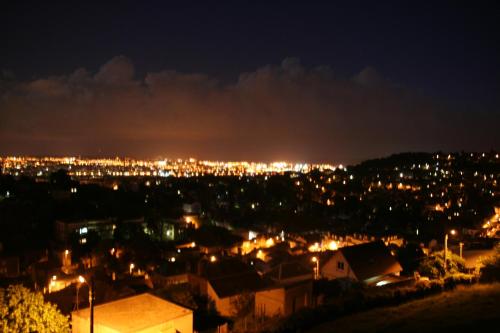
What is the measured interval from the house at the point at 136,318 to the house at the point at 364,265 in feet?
26.8

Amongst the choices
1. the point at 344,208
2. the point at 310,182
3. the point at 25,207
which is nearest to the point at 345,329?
the point at 25,207

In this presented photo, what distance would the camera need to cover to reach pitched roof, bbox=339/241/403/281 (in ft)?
55.1

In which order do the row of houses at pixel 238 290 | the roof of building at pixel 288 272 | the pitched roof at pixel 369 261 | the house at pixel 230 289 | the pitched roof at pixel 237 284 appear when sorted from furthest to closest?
the roof of building at pixel 288 272
the pitched roof at pixel 369 261
the pitched roof at pixel 237 284
the house at pixel 230 289
the row of houses at pixel 238 290

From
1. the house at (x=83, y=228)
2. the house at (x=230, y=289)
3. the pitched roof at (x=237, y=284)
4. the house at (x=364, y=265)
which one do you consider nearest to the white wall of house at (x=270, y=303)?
the house at (x=230, y=289)

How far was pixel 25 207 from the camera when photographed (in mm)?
31812

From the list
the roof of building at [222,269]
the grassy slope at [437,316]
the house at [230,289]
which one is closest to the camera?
the grassy slope at [437,316]

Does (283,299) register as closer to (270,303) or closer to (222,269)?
(270,303)

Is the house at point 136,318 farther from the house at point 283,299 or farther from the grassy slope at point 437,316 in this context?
the house at point 283,299

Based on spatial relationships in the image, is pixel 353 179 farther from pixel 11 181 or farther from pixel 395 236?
pixel 11 181

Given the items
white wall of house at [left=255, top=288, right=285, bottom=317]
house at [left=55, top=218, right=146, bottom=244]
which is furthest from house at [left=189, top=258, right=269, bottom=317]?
house at [left=55, top=218, right=146, bottom=244]

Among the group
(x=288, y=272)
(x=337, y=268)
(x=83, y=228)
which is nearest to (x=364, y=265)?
(x=337, y=268)

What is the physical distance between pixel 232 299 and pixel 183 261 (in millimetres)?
8224

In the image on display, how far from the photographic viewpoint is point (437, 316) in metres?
9.08

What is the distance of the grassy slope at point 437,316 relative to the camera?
8.21 m
